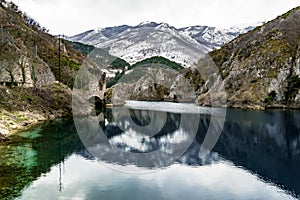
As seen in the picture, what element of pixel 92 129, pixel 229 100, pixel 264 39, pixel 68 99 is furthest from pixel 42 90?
pixel 264 39

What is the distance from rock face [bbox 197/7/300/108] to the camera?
11462 cm

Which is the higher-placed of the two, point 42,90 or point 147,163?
→ point 42,90

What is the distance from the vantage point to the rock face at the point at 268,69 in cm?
11462

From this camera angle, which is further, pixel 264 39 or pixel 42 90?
pixel 264 39

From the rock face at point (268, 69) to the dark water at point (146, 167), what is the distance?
60653 mm

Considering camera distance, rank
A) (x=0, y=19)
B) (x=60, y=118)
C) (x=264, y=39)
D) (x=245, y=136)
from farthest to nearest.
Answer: (x=264, y=39) < (x=0, y=19) < (x=60, y=118) < (x=245, y=136)

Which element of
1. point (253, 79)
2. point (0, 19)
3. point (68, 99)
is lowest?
point (68, 99)

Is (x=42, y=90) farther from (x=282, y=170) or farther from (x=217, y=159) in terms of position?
(x=282, y=170)

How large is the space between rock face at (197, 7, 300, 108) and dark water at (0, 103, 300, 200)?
6065 centimetres

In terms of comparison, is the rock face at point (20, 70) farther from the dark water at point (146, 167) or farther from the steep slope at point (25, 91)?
the dark water at point (146, 167)

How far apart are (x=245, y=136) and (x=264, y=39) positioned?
98.6m

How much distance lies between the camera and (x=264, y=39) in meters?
142

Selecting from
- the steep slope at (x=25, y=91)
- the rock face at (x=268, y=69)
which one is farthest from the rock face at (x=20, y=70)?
the rock face at (x=268, y=69)

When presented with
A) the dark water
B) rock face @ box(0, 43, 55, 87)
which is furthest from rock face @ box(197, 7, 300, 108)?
rock face @ box(0, 43, 55, 87)
